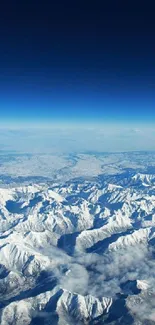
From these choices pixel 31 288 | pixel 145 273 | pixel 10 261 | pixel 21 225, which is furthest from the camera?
pixel 21 225

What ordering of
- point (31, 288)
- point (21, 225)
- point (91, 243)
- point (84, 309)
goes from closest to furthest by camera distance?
point (84, 309), point (31, 288), point (91, 243), point (21, 225)

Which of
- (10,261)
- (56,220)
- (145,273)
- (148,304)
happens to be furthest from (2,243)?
(148,304)

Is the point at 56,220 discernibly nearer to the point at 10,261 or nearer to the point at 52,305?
the point at 10,261

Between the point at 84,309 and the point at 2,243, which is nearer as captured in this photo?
the point at 84,309

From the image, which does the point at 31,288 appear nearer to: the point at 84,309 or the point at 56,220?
the point at 84,309

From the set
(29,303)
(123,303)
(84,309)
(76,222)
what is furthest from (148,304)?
(76,222)

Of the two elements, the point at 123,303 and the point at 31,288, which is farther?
the point at 31,288
